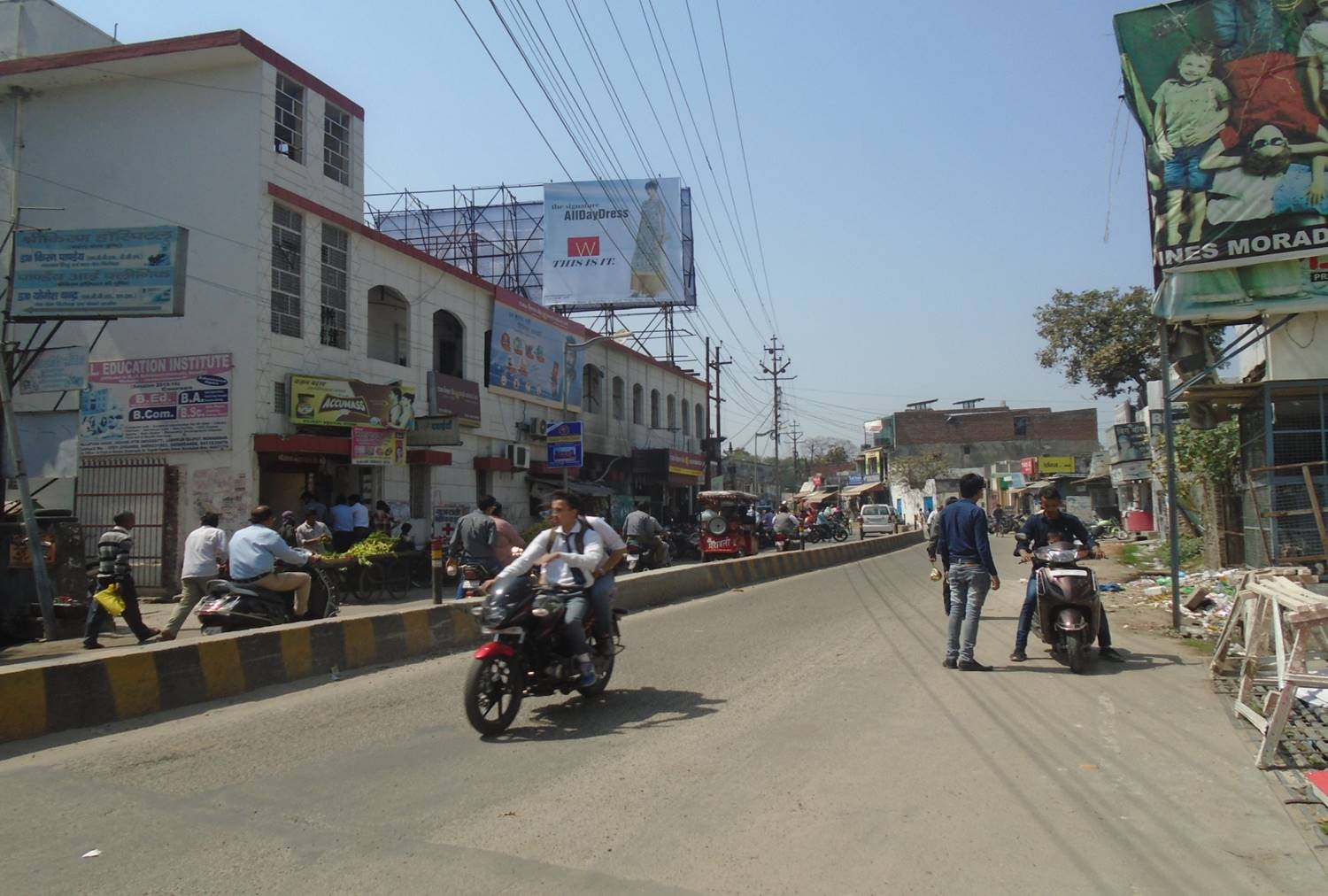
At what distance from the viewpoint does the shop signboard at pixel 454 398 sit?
2391 cm

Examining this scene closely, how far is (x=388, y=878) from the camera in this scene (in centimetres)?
402

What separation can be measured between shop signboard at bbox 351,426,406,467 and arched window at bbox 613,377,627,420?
18.4 metres

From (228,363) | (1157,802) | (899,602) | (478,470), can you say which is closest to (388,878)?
(1157,802)

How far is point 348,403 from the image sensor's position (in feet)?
65.7

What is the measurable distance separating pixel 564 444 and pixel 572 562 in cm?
2092

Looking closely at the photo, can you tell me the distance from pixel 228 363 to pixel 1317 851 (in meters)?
17.8

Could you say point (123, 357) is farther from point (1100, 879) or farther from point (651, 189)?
point (651, 189)

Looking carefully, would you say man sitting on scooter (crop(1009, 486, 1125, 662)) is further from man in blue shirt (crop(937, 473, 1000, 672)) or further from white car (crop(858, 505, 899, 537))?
white car (crop(858, 505, 899, 537))

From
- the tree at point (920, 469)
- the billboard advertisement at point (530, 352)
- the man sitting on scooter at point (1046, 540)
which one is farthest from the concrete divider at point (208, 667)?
the tree at point (920, 469)

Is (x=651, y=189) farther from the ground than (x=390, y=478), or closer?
farther from the ground

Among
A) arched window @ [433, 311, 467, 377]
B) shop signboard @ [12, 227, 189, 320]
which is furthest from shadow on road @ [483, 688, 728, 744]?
arched window @ [433, 311, 467, 377]

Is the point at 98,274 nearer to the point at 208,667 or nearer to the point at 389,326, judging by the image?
the point at 208,667

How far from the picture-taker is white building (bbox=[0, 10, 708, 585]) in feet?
59.2

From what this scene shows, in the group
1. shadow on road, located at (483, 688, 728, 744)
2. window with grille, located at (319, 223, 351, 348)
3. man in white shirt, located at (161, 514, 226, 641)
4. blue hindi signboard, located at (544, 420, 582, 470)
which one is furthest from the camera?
blue hindi signboard, located at (544, 420, 582, 470)
